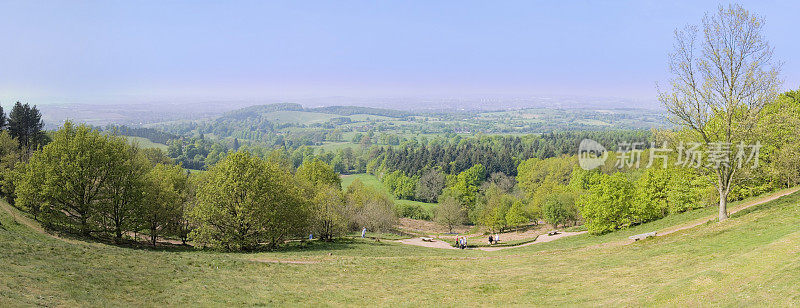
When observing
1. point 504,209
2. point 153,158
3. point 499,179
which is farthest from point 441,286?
point 499,179

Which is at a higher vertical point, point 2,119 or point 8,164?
point 2,119

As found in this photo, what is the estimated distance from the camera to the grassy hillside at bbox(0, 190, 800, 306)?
12.7 meters

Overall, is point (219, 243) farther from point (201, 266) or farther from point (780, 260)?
point (780, 260)

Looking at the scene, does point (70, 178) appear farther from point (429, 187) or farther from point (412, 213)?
point (429, 187)

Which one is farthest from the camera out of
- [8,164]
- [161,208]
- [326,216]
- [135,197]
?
[8,164]

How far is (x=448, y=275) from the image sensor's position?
72.8 ft

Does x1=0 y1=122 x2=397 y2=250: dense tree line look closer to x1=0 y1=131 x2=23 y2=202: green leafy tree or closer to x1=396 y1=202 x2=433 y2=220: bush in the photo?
x1=0 y1=131 x2=23 y2=202: green leafy tree

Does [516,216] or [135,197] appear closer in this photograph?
[135,197]

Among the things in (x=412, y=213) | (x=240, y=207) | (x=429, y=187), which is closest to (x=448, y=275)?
(x=240, y=207)

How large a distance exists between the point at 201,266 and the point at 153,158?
74367mm

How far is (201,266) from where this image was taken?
873 inches

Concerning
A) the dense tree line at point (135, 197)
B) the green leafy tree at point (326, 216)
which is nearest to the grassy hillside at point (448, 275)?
the dense tree line at point (135, 197)

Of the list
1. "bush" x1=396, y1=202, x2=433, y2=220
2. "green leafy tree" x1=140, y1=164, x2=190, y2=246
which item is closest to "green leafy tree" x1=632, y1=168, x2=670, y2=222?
"green leafy tree" x1=140, y1=164, x2=190, y2=246

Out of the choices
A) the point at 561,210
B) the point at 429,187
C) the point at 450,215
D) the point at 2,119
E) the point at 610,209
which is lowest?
the point at 429,187
